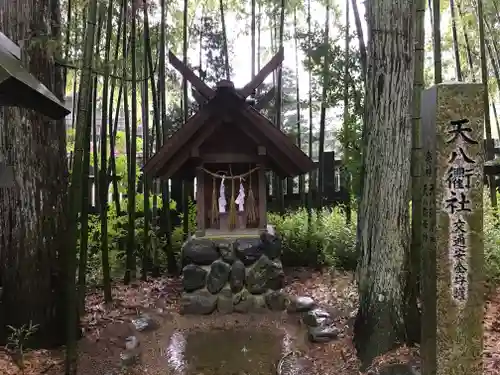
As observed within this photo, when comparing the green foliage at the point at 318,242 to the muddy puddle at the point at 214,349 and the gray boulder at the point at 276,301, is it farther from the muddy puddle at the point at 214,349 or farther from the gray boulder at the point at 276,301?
the muddy puddle at the point at 214,349

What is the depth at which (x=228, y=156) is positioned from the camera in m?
6.55

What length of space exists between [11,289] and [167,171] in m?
2.61

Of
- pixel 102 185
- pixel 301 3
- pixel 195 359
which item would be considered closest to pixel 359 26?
pixel 301 3

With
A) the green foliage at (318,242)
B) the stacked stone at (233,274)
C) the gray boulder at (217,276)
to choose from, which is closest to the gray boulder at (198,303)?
the stacked stone at (233,274)

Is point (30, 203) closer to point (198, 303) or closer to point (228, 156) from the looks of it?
point (198, 303)

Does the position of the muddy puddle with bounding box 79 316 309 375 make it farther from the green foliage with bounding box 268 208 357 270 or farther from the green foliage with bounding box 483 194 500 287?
the green foliage with bounding box 483 194 500 287

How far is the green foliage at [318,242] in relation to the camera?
7797 mm

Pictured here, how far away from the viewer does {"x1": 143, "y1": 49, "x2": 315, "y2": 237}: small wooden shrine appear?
598 cm

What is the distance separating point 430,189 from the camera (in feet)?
9.84

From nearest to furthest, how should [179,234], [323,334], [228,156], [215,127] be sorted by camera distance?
[323,334] < [215,127] < [228,156] < [179,234]

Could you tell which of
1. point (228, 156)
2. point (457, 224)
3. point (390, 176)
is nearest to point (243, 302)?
point (228, 156)

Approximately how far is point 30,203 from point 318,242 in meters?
5.05

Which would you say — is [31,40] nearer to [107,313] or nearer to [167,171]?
[167,171]

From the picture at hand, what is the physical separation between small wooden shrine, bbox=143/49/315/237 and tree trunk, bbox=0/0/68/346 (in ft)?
5.93
